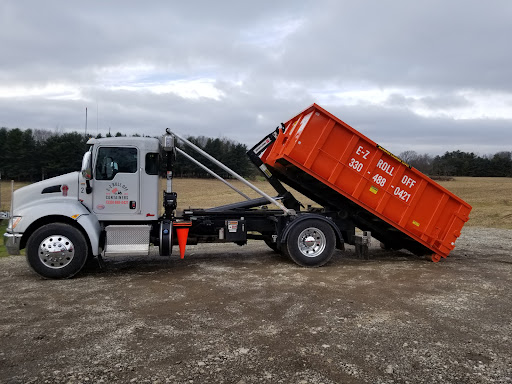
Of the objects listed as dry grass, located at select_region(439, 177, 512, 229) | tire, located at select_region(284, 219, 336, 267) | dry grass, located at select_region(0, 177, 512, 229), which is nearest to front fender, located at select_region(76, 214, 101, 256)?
tire, located at select_region(284, 219, 336, 267)

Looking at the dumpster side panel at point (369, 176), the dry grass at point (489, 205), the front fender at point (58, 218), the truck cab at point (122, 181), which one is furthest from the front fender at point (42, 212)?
the dry grass at point (489, 205)

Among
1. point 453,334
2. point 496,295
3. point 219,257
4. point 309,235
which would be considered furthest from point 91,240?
point 496,295

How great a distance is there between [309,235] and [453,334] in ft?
13.9

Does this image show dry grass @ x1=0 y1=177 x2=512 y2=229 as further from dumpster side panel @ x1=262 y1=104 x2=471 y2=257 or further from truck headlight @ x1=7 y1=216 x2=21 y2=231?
truck headlight @ x1=7 y1=216 x2=21 y2=231

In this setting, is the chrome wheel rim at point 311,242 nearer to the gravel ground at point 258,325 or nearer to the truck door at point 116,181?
the gravel ground at point 258,325

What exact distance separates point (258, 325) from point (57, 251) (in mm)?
4177

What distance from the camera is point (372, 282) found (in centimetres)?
772

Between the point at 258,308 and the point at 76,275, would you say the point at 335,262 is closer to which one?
the point at 258,308

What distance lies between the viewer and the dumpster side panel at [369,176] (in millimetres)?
8633

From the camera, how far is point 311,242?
9.05 metres

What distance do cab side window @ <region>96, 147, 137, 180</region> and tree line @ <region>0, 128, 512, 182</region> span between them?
0.54 meters

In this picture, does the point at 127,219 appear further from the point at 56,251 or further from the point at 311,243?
the point at 311,243

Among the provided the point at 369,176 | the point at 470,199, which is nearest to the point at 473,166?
the point at 470,199

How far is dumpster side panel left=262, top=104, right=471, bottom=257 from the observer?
8.63 metres
